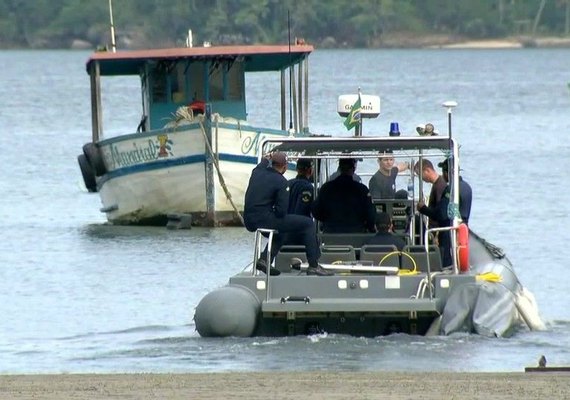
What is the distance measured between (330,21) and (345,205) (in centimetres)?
12594

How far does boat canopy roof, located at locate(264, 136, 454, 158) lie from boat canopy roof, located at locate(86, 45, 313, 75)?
11.7 metres

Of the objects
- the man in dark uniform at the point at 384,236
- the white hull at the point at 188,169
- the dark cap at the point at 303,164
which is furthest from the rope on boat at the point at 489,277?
the white hull at the point at 188,169

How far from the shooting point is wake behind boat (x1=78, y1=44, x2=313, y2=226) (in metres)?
29.2

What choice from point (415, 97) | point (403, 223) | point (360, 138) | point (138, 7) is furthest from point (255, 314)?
point (138, 7)

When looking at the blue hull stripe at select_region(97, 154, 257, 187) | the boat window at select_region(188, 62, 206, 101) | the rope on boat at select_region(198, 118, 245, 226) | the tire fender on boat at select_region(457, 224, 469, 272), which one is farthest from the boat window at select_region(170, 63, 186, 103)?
the tire fender on boat at select_region(457, 224, 469, 272)

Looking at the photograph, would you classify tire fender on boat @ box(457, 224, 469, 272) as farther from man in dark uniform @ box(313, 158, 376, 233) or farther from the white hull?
the white hull

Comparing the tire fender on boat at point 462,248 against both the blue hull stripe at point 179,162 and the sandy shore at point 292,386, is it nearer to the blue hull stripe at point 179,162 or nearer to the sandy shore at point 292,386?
the sandy shore at point 292,386

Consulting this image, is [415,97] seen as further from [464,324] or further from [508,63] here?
[464,324]

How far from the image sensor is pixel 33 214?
34562 mm

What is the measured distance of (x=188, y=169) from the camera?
29453 millimetres

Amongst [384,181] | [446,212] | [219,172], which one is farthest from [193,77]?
[446,212]

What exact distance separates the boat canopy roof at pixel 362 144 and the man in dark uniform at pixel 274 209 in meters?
0.63

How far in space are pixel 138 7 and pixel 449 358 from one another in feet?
358

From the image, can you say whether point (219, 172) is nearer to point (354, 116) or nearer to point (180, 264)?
point (180, 264)
